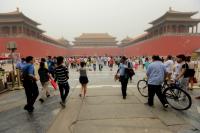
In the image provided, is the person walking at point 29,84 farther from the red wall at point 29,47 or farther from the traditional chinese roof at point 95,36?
the traditional chinese roof at point 95,36

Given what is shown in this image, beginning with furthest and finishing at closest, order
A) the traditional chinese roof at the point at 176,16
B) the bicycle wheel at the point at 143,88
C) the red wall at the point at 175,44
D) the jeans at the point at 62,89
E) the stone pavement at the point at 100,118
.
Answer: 1. the traditional chinese roof at the point at 176,16
2. the red wall at the point at 175,44
3. the bicycle wheel at the point at 143,88
4. the jeans at the point at 62,89
5. the stone pavement at the point at 100,118

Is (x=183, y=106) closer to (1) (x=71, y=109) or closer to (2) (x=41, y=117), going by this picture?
(1) (x=71, y=109)

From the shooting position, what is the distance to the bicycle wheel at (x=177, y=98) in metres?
6.61

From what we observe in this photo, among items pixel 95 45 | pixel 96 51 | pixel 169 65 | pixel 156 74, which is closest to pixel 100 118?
pixel 156 74

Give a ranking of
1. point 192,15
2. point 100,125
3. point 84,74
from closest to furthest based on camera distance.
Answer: point 100,125 < point 84,74 < point 192,15

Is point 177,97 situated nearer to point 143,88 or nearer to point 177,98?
point 177,98

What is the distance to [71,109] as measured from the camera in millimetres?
6930

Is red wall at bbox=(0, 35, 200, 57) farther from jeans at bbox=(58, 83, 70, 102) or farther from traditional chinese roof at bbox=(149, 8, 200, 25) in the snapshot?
jeans at bbox=(58, 83, 70, 102)

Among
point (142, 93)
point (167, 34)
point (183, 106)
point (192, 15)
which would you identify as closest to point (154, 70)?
point (183, 106)

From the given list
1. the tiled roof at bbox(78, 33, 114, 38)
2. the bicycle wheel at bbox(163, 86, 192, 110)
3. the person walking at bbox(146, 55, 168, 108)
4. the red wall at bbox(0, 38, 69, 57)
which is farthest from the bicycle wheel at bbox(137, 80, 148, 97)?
the tiled roof at bbox(78, 33, 114, 38)

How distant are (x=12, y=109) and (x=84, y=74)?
2627 millimetres

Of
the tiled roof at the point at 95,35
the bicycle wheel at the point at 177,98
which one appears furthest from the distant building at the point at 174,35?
the tiled roof at the point at 95,35

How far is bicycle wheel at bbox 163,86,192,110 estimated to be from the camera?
6608 mm

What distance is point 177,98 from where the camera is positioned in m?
6.94
